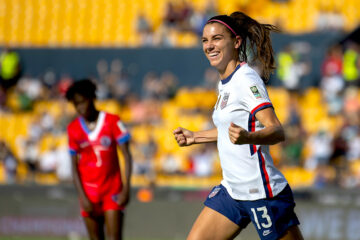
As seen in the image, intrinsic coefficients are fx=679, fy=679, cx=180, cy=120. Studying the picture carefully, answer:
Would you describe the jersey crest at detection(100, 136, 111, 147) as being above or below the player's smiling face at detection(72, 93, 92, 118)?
below

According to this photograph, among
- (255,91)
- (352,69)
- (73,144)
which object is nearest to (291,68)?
(352,69)

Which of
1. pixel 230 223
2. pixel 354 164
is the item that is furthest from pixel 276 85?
pixel 230 223

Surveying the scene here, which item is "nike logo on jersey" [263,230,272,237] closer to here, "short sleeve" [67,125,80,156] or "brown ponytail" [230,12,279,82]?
"brown ponytail" [230,12,279,82]

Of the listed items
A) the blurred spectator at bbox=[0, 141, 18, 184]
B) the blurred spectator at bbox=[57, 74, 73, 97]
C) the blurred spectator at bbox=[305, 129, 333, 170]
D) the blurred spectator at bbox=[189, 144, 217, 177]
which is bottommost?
the blurred spectator at bbox=[0, 141, 18, 184]

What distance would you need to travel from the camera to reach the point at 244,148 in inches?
198

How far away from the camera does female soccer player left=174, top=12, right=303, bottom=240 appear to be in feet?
16.2

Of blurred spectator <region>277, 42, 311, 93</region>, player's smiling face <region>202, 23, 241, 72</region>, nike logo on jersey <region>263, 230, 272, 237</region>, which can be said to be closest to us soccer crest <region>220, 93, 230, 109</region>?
player's smiling face <region>202, 23, 241, 72</region>

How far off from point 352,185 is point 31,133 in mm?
8211

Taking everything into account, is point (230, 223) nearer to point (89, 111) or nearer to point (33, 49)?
point (89, 111)

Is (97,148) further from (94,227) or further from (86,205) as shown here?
(94,227)

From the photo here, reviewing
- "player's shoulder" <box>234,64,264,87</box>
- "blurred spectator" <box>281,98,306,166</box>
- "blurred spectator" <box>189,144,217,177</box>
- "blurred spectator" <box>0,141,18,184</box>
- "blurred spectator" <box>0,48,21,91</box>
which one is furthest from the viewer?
"blurred spectator" <box>0,48,21,91</box>

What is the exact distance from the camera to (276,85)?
56.4ft

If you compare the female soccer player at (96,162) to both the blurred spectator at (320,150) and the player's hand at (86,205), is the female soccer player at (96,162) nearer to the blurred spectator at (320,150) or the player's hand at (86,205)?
the player's hand at (86,205)

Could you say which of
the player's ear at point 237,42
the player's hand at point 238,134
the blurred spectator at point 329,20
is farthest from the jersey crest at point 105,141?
the blurred spectator at point 329,20
